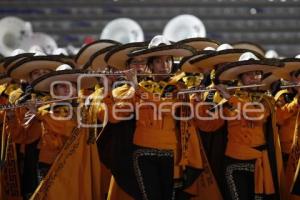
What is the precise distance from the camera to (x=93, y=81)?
9.06 m

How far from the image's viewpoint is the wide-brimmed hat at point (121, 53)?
348 inches

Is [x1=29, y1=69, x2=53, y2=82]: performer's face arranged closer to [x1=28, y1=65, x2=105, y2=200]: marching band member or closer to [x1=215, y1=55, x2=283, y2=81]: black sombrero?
[x1=28, y1=65, x2=105, y2=200]: marching band member

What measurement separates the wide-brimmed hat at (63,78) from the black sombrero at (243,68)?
3.98ft

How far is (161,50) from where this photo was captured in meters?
8.30

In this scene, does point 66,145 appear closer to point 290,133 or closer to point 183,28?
point 290,133

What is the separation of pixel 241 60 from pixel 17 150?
2570 mm

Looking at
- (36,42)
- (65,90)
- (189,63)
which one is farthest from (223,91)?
(36,42)

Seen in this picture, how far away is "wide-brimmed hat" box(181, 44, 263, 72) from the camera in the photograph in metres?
8.82

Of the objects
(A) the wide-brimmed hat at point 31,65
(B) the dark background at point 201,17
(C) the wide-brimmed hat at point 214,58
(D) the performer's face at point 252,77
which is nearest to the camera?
(D) the performer's face at point 252,77

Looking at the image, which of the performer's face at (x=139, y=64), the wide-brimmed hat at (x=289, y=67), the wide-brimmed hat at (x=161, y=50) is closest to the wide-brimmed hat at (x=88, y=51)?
the performer's face at (x=139, y=64)

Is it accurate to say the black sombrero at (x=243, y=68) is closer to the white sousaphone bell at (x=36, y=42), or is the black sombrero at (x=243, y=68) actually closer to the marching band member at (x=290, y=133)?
the marching band member at (x=290, y=133)

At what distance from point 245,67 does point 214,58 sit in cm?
53

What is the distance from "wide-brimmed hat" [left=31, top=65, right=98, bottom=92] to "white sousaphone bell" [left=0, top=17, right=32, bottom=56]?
663cm

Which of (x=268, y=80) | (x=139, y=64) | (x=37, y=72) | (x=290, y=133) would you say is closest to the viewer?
(x=139, y=64)
